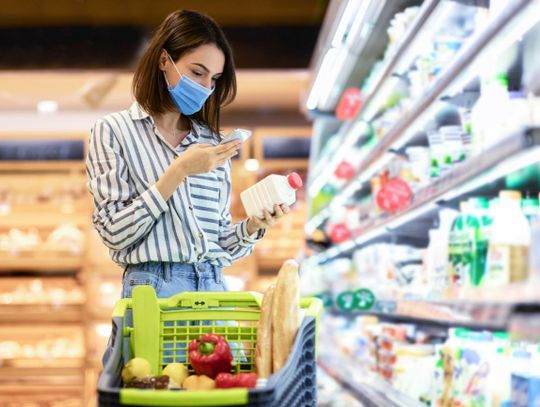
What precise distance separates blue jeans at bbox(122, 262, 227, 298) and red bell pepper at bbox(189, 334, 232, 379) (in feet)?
1.36

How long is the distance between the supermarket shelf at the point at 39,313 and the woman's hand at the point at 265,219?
7188 millimetres

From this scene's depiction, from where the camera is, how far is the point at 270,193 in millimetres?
2529

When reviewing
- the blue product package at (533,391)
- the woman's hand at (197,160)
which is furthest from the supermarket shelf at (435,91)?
the blue product package at (533,391)

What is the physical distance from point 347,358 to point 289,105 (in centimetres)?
496

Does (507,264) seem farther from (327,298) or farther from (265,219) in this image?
(327,298)

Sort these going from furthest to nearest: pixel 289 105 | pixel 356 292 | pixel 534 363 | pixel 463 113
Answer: pixel 289 105
pixel 356 292
pixel 463 113
pixel 534 363

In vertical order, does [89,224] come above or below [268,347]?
above

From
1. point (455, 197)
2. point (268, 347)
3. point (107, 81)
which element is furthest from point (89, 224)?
point (268, 347)

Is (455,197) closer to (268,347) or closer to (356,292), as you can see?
(356,292)

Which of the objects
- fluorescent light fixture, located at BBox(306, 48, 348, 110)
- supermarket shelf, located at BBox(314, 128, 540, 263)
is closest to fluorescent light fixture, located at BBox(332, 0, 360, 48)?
fluorescent light fixture, located at BBox(306, 48, 348, 110)

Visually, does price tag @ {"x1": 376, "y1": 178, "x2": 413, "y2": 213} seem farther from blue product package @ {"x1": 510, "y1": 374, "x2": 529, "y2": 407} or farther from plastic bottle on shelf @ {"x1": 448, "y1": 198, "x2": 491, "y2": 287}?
blue product package @ {"x1": 510, "y1": 374, "x2": 529, "y2": 407}

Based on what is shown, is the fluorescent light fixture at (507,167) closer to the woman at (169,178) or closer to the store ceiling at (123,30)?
the woman at (169,178)

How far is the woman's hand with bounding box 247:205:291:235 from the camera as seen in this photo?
254 cm

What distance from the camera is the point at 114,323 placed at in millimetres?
2156
